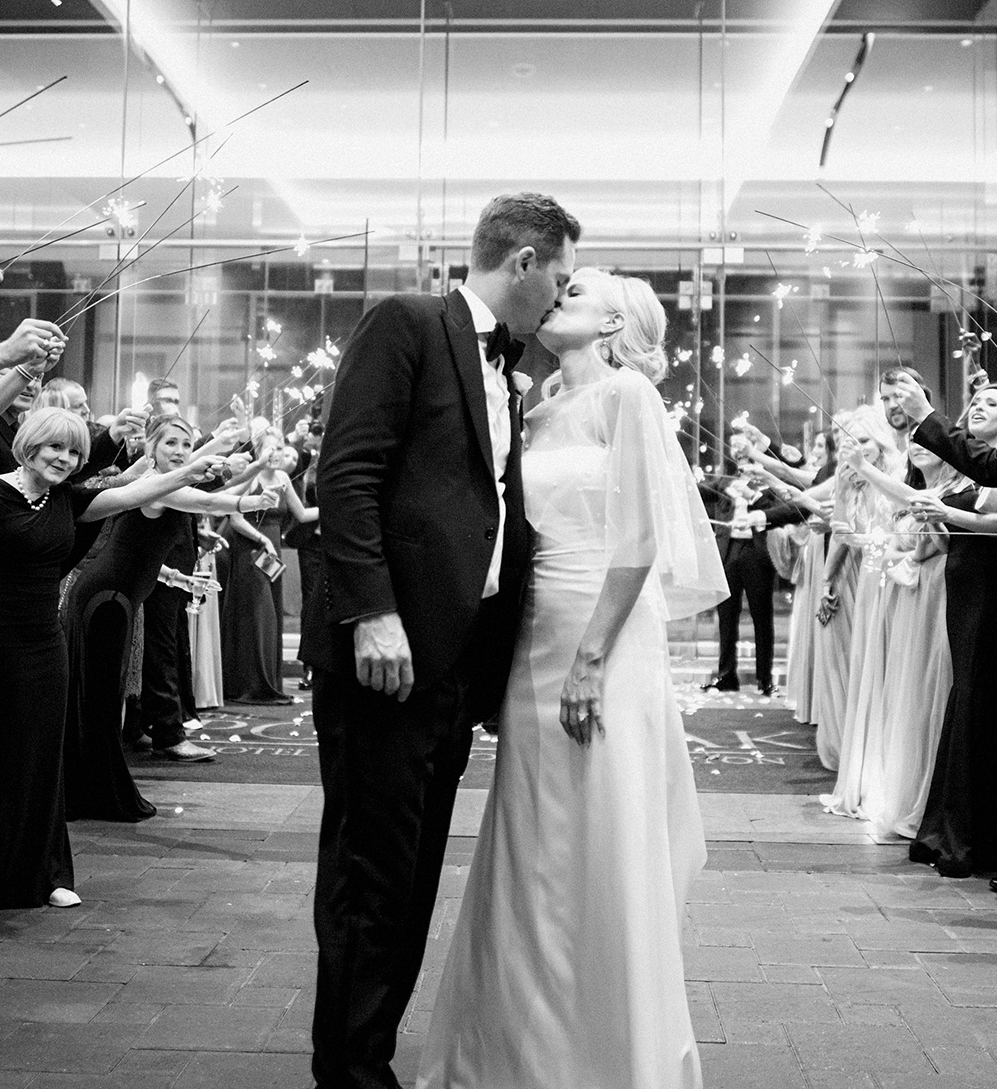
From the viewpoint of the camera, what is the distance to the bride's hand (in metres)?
2.30

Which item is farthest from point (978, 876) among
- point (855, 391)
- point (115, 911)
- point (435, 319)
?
point (855, 391)

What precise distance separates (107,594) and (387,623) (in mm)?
3199

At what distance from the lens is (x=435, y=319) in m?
2.18

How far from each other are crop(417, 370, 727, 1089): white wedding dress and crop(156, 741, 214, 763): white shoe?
3990mm

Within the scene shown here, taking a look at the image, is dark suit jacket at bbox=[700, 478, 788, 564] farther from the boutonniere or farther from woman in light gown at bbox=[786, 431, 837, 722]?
the boutonniere

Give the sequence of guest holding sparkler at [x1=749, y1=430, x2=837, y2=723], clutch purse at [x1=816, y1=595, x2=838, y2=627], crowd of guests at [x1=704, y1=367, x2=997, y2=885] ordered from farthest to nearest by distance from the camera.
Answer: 1. guest holding sparkler at [x1=749, y1=430, x2=837, y2=723]
2. clutch purse at [x1=816, y1=595, x2=838, y2=627]
3. crowd of guests at [x1=704, y1=367, x2=997, y2=885]

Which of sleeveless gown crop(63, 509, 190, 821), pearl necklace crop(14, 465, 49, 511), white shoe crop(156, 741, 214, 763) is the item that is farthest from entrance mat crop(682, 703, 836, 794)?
pearl necklace crop(14, 465, 49, 511)

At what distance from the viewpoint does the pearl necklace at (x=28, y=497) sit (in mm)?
3674

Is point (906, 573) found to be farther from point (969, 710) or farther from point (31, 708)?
point (31, 708)

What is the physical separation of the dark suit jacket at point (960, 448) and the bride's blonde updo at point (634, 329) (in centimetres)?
183

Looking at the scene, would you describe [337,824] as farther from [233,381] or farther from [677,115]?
[677,115]

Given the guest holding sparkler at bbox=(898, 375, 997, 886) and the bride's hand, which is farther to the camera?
the guest holding sparkler at bbox=(898, 375, 997, 886)

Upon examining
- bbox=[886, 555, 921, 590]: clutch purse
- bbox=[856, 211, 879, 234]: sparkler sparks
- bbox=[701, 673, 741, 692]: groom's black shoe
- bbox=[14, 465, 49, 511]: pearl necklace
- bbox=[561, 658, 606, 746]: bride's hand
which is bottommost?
bbox=[701, 673, 741, 692]: groom's black shoe

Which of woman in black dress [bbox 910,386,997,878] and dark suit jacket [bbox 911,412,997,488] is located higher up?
dark suit jacket [bbox 911,412,997,488]
